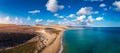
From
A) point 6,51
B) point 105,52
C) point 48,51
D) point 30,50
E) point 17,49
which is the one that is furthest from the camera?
point 105,52

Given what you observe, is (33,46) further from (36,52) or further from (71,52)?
(71,52)

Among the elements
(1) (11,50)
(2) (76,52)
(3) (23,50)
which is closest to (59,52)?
(2) (76,52)

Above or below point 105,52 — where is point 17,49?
above

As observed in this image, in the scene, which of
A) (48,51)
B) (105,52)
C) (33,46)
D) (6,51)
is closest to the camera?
(6,51)

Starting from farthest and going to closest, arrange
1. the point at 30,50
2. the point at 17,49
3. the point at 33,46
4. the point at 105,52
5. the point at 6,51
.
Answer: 1. the point at 105,52
2. the point at 33,46
3. the point at 30,50
4. the point at 17,49
5. the point at 6,51

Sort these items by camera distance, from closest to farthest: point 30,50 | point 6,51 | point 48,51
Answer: point 6,51 < point 30,50 < point 48,51

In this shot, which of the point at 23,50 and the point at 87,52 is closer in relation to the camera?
the point at 23,50

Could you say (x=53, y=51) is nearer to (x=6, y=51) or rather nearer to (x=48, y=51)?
(x=48, y=51)

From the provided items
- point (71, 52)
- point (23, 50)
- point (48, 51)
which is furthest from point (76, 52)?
point (23, 50)

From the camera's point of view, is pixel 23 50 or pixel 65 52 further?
pixel 65 52
